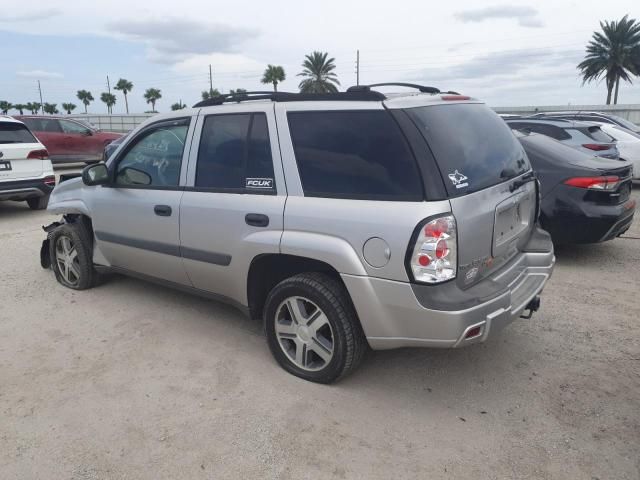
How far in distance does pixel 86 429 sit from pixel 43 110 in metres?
84.1

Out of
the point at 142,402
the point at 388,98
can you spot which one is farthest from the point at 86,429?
the point at 388,98

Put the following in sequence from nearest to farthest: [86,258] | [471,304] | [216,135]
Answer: [471,304] → [216,135] → [86,258]

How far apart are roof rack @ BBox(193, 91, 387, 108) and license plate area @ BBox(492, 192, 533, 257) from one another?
3.29 ft

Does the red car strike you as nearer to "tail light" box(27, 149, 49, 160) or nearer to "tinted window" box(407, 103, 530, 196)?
"tail light" box(27, 149, 49, 160)

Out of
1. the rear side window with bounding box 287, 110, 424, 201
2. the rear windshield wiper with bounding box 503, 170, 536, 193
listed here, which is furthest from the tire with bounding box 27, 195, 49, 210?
the rear windshield wiper with bounding box 503, 170, 536, 193

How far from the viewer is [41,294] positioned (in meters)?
4.88

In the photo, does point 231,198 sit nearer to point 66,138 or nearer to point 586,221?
point 586,221

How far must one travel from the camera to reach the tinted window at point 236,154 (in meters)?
3.28

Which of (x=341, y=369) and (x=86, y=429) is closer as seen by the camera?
(x=86, y=429)

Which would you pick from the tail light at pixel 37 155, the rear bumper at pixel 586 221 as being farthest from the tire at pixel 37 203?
the rear bumper at pixel 586 221

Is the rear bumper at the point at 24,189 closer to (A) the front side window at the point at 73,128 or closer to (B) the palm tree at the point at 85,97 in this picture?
(A) the front side window at the point at 73,128

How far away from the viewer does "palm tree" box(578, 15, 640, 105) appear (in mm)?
43062

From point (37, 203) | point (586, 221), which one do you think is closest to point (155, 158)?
point (586, 221)

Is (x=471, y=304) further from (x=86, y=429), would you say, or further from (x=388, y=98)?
(x=86, y=429)
